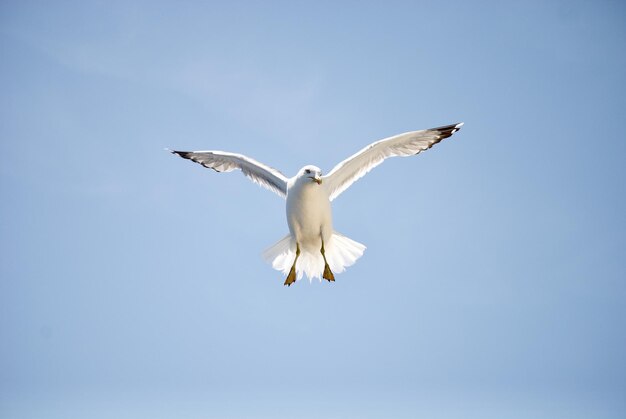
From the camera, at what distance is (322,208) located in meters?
8.12

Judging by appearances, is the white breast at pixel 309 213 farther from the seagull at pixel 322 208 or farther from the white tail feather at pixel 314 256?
the white tail feather at pixel 314 256

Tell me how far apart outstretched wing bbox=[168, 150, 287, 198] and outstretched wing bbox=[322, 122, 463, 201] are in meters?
0.71

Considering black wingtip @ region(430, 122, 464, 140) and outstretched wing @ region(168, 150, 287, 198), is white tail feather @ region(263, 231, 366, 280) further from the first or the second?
black wingtip @ region(430, 122, 464, 140)

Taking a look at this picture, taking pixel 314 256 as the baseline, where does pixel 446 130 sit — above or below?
above

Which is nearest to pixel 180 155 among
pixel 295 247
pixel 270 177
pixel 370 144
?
pixel 270 177

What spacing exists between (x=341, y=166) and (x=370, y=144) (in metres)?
0.47

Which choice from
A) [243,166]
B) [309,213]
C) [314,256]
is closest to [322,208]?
[309,213]

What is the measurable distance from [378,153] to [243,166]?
197cm

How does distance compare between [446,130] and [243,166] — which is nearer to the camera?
[446,130]

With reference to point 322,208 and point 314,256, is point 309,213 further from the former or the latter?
point 314,256

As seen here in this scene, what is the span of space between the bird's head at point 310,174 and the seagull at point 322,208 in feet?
0.09

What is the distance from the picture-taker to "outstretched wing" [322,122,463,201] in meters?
8.38

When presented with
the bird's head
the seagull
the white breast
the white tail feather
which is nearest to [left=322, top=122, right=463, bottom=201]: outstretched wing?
the seagull

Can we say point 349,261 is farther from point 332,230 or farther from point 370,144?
point 370,144
